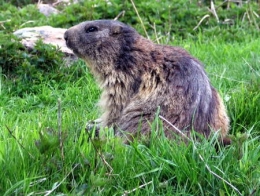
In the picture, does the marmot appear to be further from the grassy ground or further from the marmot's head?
the grassy ground

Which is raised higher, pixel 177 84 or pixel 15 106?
pixel 177 84

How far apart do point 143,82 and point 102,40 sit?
61 centimetres

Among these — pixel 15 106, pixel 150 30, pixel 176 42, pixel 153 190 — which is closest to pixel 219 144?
pixel 153 190

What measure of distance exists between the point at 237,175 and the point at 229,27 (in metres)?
4.84

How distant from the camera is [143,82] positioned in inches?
177

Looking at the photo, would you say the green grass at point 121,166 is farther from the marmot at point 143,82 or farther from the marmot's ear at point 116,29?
the marmot's ear at point 116,29

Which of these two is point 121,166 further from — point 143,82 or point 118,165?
point 143,82

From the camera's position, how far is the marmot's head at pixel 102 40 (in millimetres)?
4754

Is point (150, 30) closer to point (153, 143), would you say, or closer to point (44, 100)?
point (44, 100)

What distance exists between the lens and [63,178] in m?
3.36

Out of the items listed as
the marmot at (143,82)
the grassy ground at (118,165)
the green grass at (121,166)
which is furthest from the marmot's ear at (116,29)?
the green grass at (121,166)

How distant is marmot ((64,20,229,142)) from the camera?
421 centimetres

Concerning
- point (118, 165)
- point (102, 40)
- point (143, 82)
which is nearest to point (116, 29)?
point (102, 40)

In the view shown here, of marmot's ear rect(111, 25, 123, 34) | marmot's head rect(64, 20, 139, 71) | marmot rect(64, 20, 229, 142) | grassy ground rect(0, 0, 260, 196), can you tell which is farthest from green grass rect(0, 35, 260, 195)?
marmot's ear rect(111, 25, 123, 34)
